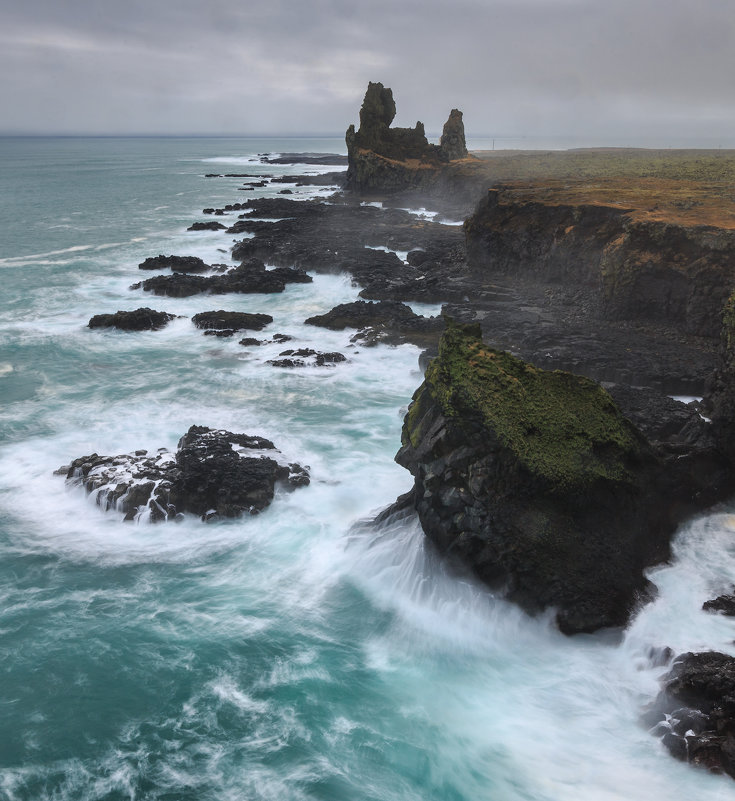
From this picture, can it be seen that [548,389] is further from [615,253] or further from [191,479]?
[615,253]

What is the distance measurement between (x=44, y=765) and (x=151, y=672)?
1768 mm

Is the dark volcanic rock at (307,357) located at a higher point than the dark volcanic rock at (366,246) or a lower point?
lower

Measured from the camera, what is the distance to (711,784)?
7.06m

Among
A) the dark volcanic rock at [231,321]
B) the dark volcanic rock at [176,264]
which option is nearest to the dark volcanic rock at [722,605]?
the dark volcanic rock at [231,321]

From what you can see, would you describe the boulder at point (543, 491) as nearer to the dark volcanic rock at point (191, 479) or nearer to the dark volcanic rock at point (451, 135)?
the dark volcanic rock at point (191, 479)

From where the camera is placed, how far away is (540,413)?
10562 mm

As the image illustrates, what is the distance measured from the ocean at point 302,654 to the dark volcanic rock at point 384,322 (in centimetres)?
671

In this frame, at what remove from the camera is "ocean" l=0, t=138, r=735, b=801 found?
7.68 meters

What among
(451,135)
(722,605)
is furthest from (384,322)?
(451,135)

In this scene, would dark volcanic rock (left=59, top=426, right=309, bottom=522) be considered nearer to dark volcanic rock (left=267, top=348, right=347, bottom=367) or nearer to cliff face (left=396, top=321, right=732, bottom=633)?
cliff face (left=396, top=321, right=732, bottom=633)

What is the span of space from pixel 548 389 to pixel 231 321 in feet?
57.3

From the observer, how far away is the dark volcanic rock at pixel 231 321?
25.5 metres

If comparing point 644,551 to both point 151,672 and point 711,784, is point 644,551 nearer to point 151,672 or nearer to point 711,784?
point 711,784

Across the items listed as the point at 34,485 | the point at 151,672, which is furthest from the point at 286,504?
the point at 34,485
